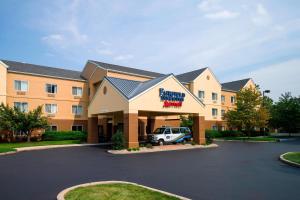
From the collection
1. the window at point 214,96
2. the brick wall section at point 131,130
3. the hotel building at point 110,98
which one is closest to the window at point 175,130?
the hotel building at point 110,98

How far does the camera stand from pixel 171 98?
81.7 feet

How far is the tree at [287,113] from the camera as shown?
45.7 m

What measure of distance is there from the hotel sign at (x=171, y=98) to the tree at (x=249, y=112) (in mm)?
17874

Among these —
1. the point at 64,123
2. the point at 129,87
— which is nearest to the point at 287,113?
the point at 129,87

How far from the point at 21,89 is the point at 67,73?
26.7 ft

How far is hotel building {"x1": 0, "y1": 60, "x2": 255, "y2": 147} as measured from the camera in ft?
77.3

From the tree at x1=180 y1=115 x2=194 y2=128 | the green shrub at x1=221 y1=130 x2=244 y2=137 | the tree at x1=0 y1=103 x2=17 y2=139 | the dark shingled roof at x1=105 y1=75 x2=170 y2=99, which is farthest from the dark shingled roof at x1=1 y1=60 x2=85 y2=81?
the green shrub at x1=221 y1=130 x2=244 y2=137

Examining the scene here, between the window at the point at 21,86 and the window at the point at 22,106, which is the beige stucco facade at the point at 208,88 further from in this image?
the window at the point at 22,106

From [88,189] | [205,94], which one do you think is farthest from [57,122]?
[88,189]

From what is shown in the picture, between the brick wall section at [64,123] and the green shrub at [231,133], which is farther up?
the brick wall section at [64,123]

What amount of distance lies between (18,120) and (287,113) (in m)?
43.4

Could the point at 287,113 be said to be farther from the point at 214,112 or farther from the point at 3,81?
the point at 3,81

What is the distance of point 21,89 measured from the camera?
31531 millimetres

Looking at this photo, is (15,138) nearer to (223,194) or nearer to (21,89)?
(21,89)
